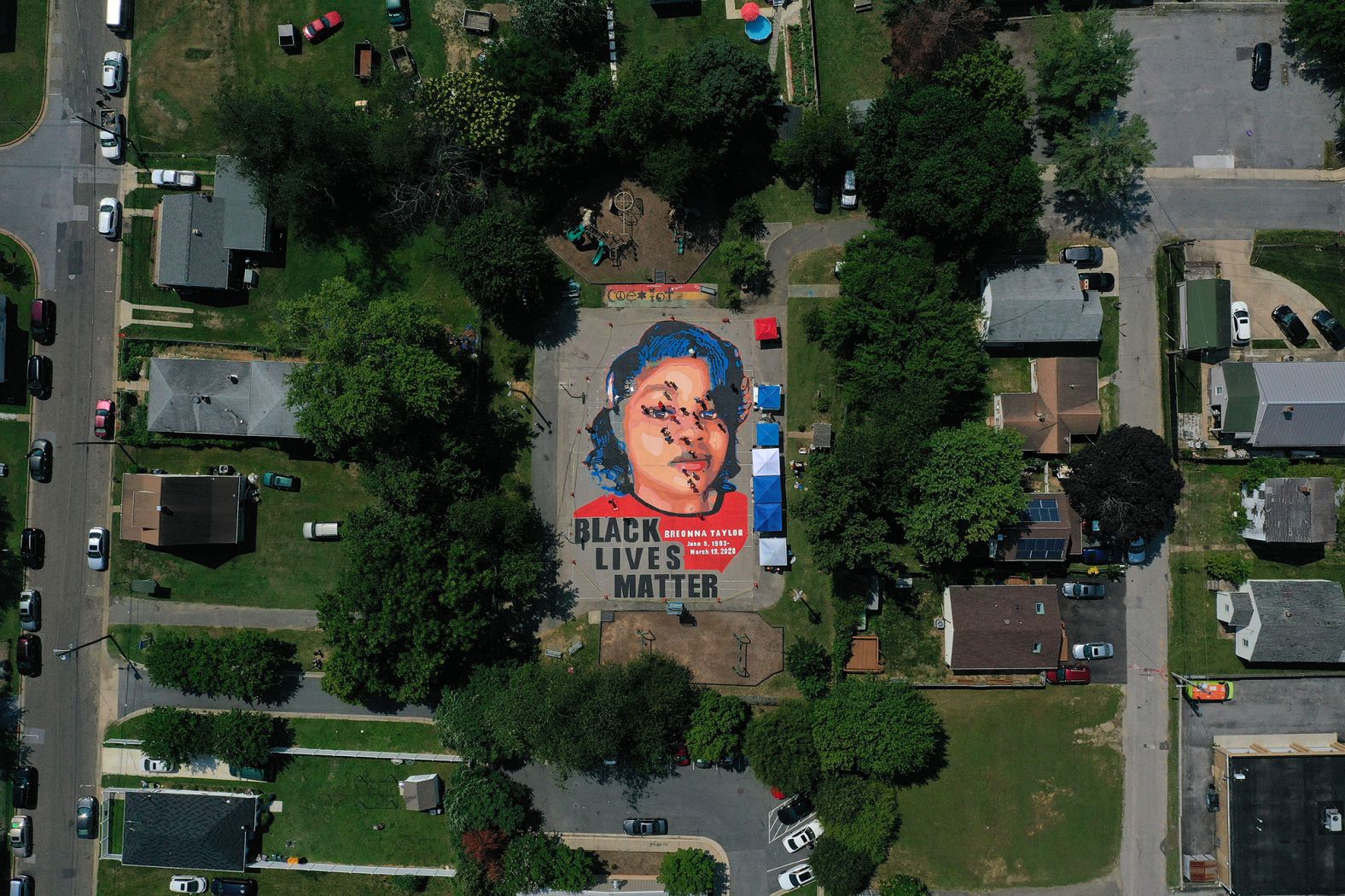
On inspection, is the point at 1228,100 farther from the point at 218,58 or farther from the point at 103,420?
the point at 103,420

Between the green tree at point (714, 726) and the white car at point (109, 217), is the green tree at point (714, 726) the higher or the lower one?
the lower one

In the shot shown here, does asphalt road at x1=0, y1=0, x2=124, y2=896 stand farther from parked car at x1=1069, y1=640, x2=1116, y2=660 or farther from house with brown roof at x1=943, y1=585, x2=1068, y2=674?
parked car at x1=1069, y1=640, x2=1116, y2=660

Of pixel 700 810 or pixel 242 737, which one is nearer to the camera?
pixel 242 737

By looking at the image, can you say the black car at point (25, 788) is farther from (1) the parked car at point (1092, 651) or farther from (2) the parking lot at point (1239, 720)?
(2) the parking lot at point (1239, 720)

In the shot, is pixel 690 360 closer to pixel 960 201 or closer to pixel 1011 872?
pixel 960 201

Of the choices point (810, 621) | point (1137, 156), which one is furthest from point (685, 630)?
point (1137, 156)

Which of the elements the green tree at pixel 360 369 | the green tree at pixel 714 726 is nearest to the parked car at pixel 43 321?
the green tree at pixel 360 369

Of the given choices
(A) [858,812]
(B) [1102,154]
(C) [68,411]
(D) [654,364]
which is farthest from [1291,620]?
(C) [68,411]
